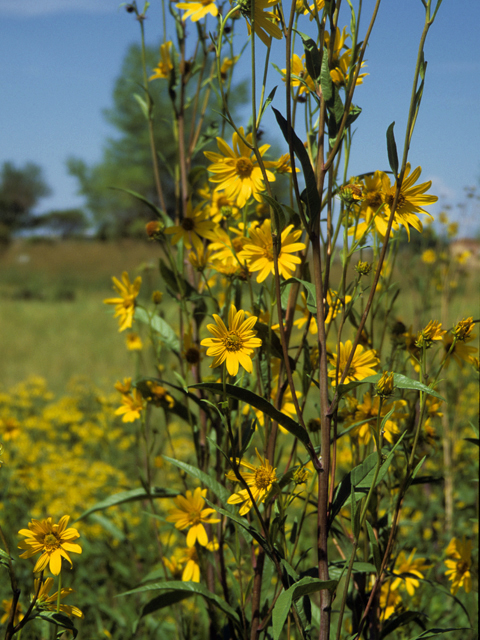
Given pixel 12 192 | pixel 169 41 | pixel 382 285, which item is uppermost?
pixel 12 192

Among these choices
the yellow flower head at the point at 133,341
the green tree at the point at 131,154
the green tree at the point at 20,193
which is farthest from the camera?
the green tree at the point at 20,193

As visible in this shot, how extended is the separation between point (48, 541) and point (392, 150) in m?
0.53

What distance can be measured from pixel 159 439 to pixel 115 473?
26.3 inches

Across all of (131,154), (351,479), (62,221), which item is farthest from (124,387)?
(62,221)

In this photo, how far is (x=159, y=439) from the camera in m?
2.49

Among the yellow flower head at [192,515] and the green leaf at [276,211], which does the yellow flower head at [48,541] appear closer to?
the yellow flower head at [192,515]

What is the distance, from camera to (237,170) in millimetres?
659

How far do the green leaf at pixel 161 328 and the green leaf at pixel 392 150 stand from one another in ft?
1.55

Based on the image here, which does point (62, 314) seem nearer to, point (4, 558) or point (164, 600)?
point (164, 600)

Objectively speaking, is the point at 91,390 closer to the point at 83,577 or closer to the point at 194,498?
the point at 83,577

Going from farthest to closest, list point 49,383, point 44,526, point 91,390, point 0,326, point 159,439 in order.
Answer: point 0,326 < point 49,383 < point 91,390 < point 159,439 < point 44,526

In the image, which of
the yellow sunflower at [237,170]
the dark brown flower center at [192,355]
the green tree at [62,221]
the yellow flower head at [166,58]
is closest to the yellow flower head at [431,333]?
the yellow sunflower at [237,170]

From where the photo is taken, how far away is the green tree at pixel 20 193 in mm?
29688

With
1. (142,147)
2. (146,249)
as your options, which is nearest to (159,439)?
(146,249)
